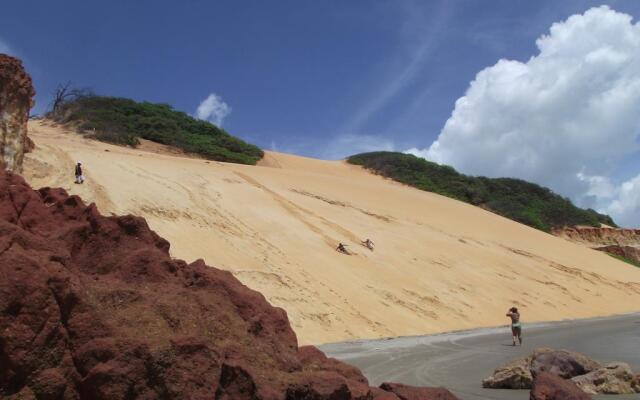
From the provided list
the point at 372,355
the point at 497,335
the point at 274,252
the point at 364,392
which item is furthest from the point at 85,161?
the point at 364,392

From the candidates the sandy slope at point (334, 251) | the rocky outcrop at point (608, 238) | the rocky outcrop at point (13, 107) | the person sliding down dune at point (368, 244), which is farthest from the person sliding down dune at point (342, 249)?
the rocky outcrop at point (608, 238)

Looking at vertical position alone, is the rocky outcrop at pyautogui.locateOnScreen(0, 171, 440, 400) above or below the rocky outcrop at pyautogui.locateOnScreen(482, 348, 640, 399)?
above

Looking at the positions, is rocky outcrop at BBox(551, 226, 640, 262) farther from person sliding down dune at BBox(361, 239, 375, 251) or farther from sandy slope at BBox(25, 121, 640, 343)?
person sliding down dune at BBox(361, 239, 375, 251)

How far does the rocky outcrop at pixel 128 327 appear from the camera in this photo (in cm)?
422

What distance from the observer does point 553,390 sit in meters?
6.41

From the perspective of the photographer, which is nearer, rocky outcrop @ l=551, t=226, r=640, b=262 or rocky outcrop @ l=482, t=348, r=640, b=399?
rocky outcrop @ l=482, t=348, r=640, b=399

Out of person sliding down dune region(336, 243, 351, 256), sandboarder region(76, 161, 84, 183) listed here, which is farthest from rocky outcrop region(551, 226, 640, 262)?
sandboarder region(76, 161, 84, 183)

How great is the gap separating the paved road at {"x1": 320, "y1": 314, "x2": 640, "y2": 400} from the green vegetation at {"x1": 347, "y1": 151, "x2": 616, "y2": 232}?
3858cm

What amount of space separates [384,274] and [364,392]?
55.7ft

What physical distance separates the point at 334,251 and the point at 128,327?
1770 centimetres

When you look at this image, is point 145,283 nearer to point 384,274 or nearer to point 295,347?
point 295,347

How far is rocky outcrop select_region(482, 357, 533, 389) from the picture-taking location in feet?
30.4

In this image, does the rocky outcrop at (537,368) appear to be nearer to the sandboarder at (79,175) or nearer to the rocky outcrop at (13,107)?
the rocky outcrop at (13,107)

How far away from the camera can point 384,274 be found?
22141 mm
